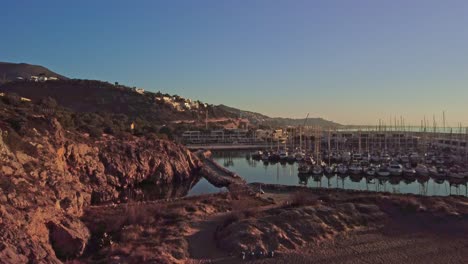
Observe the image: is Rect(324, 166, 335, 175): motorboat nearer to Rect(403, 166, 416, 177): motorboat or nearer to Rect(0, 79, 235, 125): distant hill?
Rect(403, 166, 416, 177): motorboat

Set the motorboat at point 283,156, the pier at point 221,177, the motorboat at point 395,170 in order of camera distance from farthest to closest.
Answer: the motorboat at point 283,156
the motorboat at point 395,170
the pier at point 221,177

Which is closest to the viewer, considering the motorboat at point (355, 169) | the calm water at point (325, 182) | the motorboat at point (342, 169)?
the calm water at point (325, 182)

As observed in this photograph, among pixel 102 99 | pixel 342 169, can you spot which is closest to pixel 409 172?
pixel 342 169

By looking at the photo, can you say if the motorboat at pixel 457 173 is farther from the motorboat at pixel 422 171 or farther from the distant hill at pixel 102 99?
the distant hill at pixel 102 99

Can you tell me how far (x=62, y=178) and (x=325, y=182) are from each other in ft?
121

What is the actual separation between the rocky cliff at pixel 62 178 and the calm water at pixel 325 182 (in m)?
6.67

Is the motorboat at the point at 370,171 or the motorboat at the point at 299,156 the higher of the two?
the motorboat at the point at 299,156

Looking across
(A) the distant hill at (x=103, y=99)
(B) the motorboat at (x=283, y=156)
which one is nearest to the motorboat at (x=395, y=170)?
(B) the motorboat at (x=283, y=156)

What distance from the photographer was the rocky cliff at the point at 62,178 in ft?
59.6

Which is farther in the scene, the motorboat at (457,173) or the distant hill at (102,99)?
the distant hill at (102,99)

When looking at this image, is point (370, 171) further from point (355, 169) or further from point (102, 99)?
point (102, 99)

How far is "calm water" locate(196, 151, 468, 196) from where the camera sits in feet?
167

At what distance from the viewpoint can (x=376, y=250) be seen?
70.3 ft

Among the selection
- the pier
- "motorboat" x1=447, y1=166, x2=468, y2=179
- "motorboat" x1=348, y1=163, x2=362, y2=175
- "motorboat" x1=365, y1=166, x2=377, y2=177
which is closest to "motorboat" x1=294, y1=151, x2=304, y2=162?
"motorboat" x1=348, y1=163, x2=362, y2=175
